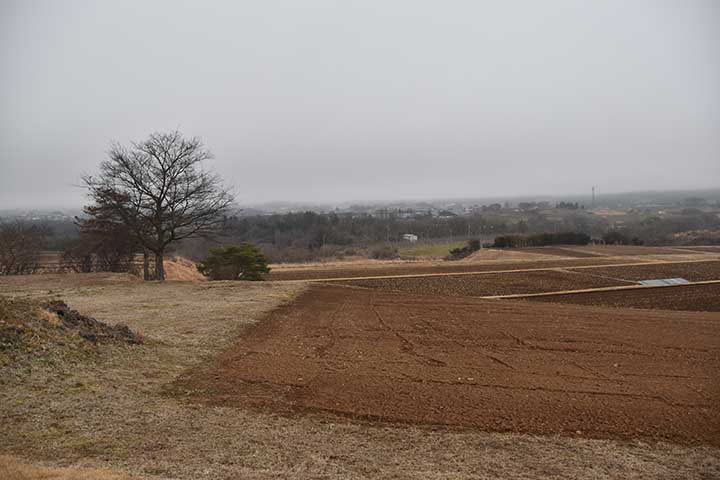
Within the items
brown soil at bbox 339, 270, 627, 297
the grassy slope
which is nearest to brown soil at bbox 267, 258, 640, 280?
brown soil at bbox 339, 270, 627, 297

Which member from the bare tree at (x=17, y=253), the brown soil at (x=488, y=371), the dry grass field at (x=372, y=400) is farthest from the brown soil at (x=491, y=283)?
the bare tree at (x=17, y=253)

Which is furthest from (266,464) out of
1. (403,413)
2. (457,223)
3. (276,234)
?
(457,223)

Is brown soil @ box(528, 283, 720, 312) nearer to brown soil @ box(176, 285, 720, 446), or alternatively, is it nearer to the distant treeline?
brown soil @ box(176, 285, 720, 446)

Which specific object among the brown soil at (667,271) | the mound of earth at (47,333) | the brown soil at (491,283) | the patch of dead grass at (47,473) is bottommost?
the brown soil at (667,271)

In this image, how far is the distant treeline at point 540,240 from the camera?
4897 cm

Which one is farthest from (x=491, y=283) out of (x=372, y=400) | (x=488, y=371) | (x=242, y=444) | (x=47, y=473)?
(x=47, y=473)

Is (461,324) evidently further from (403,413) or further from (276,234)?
(276,234)

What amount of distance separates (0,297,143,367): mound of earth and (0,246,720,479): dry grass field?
262mm

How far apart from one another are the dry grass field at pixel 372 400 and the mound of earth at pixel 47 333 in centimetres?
26

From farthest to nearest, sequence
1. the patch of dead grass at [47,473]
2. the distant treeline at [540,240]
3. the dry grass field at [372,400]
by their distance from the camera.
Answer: the distant treeline at [540,240], the dry grass field at [372,400], the patch of dead grass at [47,473]

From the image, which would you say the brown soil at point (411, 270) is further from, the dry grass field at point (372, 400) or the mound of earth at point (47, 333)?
the mound of earth at point (47, 333)

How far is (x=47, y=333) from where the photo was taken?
27.4ft

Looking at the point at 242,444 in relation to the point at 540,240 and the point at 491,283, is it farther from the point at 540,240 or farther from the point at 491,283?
the point at 540,240

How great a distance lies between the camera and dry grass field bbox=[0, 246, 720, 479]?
4.88m
